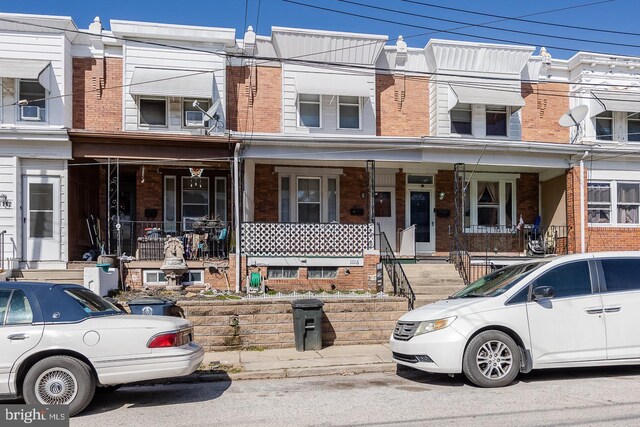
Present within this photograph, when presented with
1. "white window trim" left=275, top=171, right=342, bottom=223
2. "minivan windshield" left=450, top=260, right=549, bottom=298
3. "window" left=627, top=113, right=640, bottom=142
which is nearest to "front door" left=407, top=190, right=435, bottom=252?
"white window trim" left=275, top=171, right=342, bottom=223

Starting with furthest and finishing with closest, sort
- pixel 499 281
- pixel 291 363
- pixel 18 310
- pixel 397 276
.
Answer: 1. pixel 397 276
2. pixel 291 363
3. pixel 499 281
4. pixel 18 310

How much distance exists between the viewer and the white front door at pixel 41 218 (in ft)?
50.5

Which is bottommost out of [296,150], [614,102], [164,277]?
[164,277]

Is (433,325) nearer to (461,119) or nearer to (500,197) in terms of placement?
(461,119)

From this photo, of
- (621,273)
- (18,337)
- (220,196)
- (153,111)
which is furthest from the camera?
(220,196)

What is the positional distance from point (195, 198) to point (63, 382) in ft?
37.2

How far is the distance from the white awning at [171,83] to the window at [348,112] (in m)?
3.87

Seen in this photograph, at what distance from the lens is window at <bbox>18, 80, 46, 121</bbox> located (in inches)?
613

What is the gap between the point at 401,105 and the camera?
17.8m

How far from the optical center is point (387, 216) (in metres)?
18.1

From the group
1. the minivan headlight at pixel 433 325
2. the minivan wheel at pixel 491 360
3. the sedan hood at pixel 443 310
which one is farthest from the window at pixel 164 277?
the minivan wheel at pixel 491 360

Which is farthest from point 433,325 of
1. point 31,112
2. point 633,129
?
point 633,129

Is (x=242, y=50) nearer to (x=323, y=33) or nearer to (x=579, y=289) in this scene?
(x=323, y=33)

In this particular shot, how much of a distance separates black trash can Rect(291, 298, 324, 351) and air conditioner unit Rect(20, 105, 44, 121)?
9.47 m
